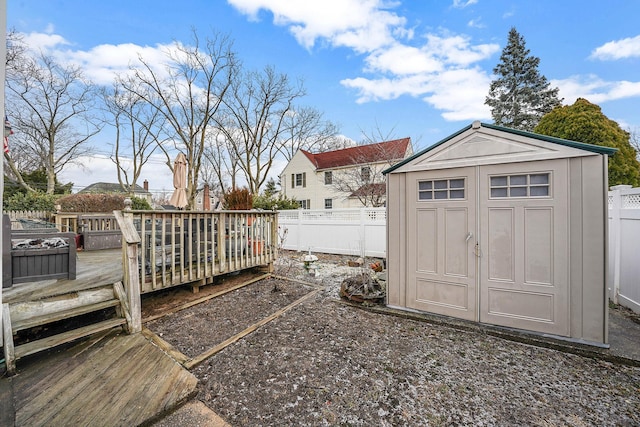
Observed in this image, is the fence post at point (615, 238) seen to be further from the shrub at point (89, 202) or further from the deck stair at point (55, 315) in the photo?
the shrub at point (89, 202)

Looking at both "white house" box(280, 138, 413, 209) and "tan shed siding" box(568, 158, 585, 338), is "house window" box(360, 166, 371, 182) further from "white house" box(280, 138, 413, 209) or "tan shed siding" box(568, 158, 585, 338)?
"tan shed siding" box(568, 158, 585, 338)

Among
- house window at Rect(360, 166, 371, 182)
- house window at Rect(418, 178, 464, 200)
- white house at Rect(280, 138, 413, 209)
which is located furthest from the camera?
white house at Rect(280, 138, 413, 209)

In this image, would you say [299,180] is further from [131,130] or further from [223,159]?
[131,130]

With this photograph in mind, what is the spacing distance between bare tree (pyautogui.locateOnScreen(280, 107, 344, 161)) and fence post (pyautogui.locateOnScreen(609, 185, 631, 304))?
1816cm

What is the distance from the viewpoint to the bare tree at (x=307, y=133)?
786 inches

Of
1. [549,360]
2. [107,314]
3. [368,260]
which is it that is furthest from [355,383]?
[368,260]

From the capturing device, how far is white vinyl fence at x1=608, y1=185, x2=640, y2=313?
3.83 m

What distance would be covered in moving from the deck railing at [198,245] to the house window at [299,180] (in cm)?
1470

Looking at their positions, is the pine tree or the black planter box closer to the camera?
the black planter box

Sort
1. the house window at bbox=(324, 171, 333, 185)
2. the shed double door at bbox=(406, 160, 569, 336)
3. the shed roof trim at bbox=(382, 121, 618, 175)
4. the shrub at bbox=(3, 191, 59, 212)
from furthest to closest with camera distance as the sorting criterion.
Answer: the house window at bbox=(324, 171, 333, 185)
the shrub at bbox=(3, 191, 59, 212)
the shed double door at bbox=(406, 160, 569, 336)
the shed roof trim at bbox=(382, 121, 618, 175)

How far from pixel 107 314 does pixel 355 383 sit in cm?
345

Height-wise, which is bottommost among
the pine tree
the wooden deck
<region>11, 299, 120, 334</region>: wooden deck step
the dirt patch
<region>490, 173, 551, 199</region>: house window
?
the dirt patch

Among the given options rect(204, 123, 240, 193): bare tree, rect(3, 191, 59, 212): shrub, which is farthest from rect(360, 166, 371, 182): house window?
rect(3, 191, 59, 212): shrub

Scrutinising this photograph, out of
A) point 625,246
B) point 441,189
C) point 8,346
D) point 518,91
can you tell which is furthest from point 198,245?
point 518,91
